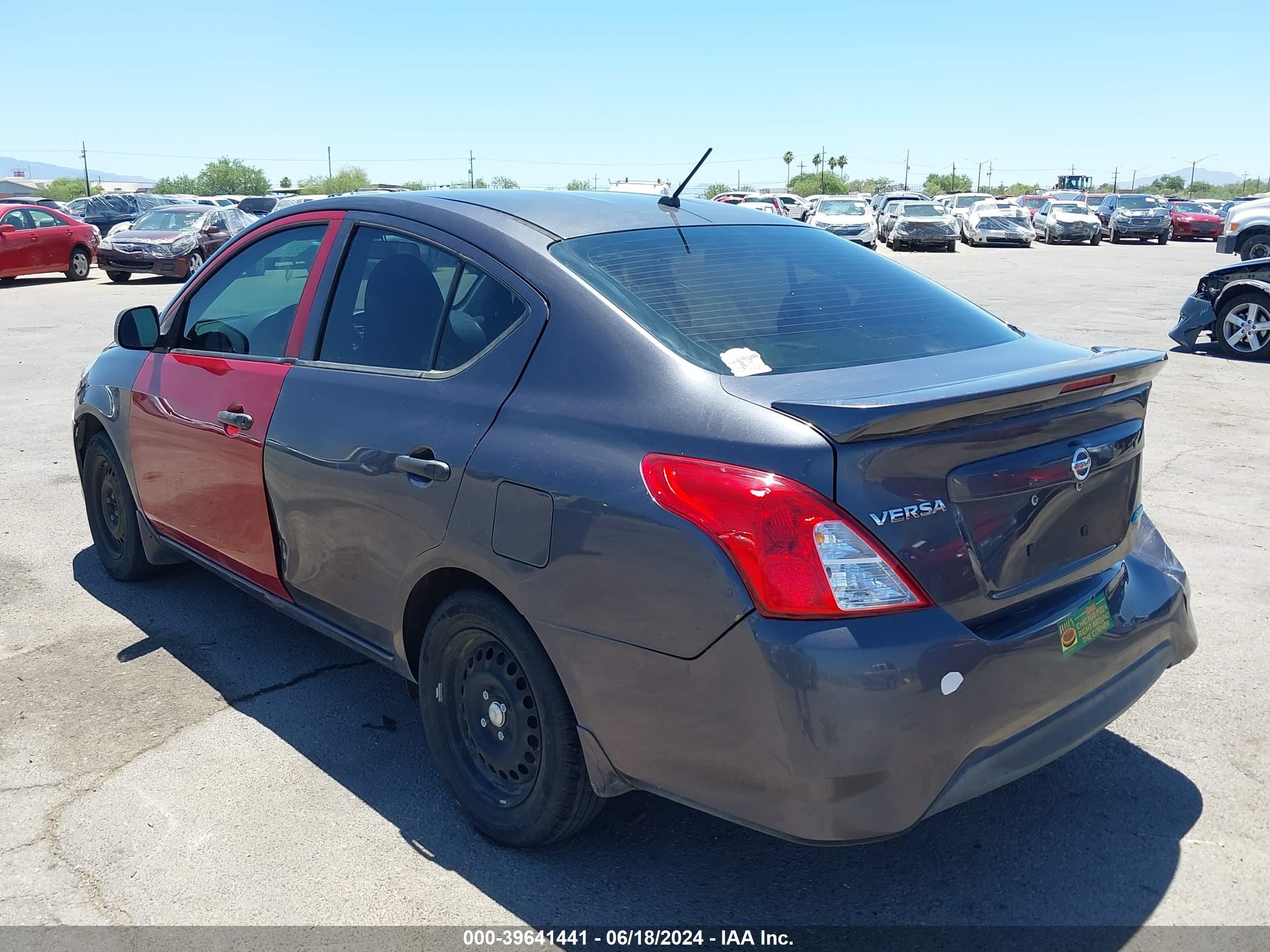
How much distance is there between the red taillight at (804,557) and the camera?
231 centimetres

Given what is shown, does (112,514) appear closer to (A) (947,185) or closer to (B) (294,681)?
(B) (294,681)

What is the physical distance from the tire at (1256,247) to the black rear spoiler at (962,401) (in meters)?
21.1

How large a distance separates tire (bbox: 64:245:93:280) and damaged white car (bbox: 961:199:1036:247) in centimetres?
2676

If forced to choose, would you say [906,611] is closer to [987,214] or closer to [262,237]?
[262,237]

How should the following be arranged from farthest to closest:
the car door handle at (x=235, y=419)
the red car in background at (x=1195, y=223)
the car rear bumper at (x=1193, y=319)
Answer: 1. the red car in background at (x=1195, y=223)
2. the car rear bumper at (x=1193, y=319)
3. the car door handle at (x=235, y=419)

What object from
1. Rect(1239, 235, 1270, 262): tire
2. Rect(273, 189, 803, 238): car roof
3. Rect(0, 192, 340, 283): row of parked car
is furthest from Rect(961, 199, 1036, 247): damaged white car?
Rect(273, 189, 803, 238): car roof

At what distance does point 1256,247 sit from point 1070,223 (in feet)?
56.3

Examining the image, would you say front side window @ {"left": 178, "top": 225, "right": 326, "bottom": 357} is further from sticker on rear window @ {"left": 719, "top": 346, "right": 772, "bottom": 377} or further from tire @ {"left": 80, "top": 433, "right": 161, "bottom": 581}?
sticker on rear window @ {"left": 719, "top": 346, "right": 772, "bottom": 377}

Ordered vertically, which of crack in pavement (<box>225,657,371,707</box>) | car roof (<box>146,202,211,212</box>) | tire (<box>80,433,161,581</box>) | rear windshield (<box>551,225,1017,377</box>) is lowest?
crack in pavement (<box>225,657,371,707</box>)

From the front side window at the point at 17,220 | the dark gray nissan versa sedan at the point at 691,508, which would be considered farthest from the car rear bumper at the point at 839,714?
the front side window at the point at 17,220

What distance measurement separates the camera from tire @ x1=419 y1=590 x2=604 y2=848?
2.78 meters

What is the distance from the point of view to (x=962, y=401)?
94.4 inches

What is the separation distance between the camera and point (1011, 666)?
2.48 metres

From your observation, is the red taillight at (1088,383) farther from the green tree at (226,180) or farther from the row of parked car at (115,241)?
the green tree at (226,180)
